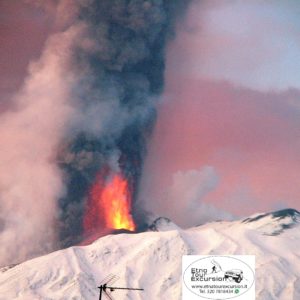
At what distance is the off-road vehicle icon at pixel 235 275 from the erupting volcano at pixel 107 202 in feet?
206

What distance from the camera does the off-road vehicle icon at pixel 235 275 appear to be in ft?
227

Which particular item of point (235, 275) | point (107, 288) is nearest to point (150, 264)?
point (107, 288)

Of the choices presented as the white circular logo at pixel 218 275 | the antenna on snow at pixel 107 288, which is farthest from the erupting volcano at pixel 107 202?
the white circular logo at pixel 218 275

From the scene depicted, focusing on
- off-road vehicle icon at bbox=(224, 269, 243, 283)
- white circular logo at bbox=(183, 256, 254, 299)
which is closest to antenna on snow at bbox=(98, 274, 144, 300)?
white circular logo at bbox=(183, 256, 254, 299)

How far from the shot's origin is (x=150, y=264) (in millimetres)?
134250

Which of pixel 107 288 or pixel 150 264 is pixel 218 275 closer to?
pixel 107 288

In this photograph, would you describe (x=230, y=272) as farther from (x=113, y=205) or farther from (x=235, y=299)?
(x=113, y=205)

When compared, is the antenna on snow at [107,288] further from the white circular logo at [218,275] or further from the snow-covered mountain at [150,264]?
the white circular logo at [218,275]

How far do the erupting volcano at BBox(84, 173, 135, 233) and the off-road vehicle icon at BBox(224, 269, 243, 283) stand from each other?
6272 cm

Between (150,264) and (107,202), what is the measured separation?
10107mm

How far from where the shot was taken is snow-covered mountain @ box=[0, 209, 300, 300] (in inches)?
4941

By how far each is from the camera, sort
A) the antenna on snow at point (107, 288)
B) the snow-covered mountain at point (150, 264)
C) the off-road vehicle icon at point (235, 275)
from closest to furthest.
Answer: the antenna on snow at point (107, 288)
the off-road vehicle icon at point (235, 275)
the snow-covered mountain at point (150, 264)

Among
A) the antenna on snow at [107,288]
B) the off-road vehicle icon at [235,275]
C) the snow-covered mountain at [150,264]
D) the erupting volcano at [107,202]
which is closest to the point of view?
the antenna on snow at [107,288]

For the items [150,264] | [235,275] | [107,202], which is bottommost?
[150,264]
